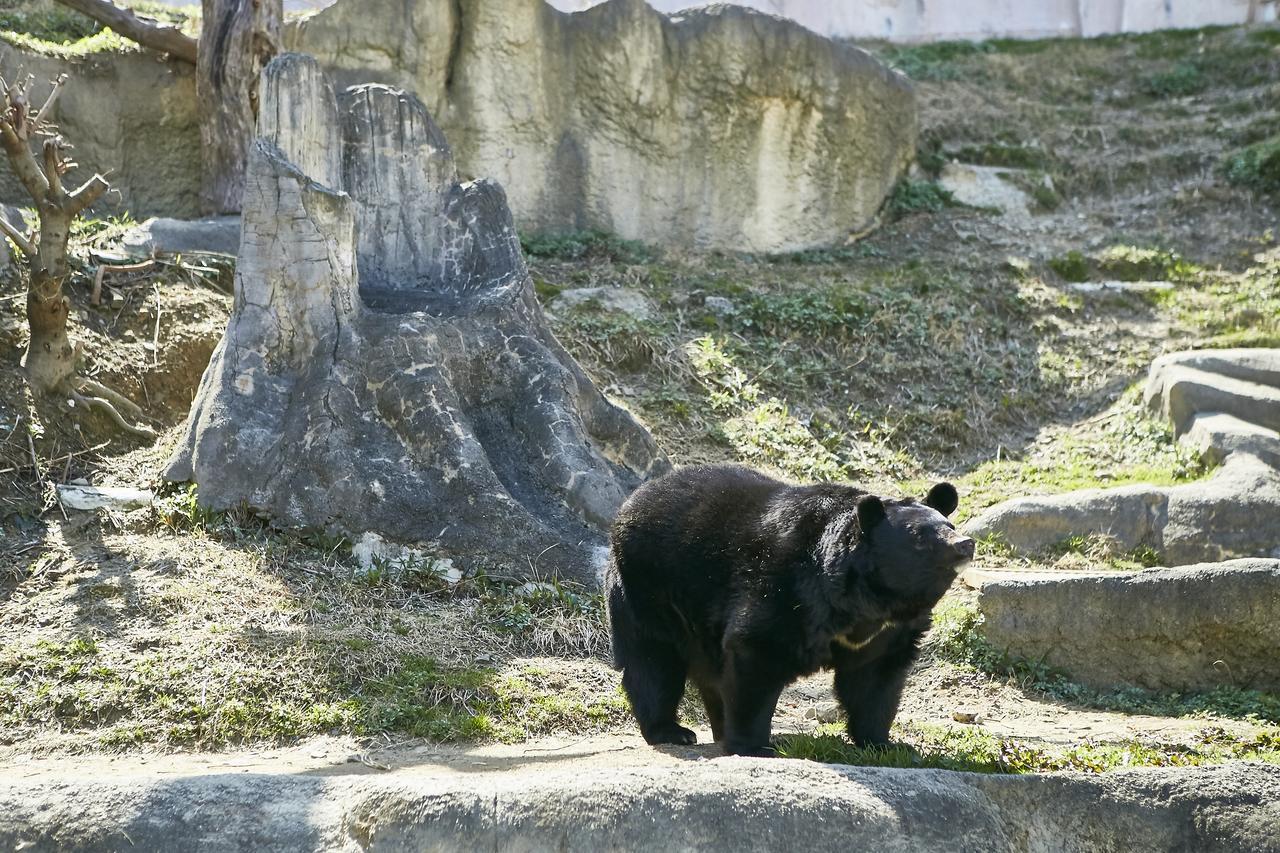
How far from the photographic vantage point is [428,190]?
919cm

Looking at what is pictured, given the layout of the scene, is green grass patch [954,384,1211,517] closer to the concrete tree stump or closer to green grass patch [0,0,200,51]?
the concrete tree stump

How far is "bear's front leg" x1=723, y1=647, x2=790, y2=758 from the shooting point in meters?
5.35

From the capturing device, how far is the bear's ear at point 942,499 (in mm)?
5434

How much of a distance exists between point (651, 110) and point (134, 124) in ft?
18.5

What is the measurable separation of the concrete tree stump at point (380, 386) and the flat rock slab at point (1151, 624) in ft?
8.46

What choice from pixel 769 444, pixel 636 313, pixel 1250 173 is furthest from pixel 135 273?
pixel 1250 173

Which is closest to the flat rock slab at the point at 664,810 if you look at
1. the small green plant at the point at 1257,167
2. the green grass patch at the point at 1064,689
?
the green grass patch at the point at 1064,689

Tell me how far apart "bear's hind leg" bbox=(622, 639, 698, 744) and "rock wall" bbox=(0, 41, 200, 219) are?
922 cm

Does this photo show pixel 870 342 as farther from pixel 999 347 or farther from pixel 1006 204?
pixel 1006 204

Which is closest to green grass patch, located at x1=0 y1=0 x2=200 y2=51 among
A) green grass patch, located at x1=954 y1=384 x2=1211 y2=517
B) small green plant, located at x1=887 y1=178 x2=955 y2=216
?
small green plant, located at x1=887 y1=178 x2=955 y2=216

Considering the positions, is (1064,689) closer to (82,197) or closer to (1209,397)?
(1209,397)

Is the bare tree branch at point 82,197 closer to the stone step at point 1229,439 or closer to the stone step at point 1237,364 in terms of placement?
the stone step at point 1229,439

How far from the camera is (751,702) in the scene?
17.6 feet

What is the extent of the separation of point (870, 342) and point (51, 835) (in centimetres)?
955
